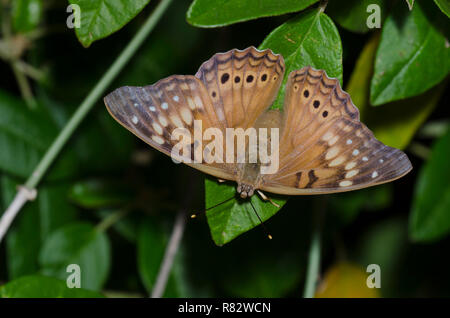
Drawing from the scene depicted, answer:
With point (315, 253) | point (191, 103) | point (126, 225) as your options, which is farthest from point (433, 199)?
point (126, 225)

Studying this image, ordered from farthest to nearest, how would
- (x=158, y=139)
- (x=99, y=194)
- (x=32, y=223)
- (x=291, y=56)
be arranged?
(x=99, y=194), (x=32, y=223), (x=158, y=139), (x=291, y=56)

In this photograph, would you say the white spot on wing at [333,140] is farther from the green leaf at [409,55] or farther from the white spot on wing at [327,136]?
the green leaf at [409,55]

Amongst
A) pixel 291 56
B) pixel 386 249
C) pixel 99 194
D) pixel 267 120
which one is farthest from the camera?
pixel 386 249

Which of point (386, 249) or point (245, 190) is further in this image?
point (386, 249)

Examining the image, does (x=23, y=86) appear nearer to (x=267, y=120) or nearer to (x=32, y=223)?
(x=32, y=223)

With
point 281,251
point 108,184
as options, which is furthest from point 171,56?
point 281,251

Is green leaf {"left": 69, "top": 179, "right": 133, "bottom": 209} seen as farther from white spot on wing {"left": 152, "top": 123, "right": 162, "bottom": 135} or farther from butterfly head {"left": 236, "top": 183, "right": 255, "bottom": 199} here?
butterfly head {"left": 236, "top": 183, "right": 255, "bottom": 199}
